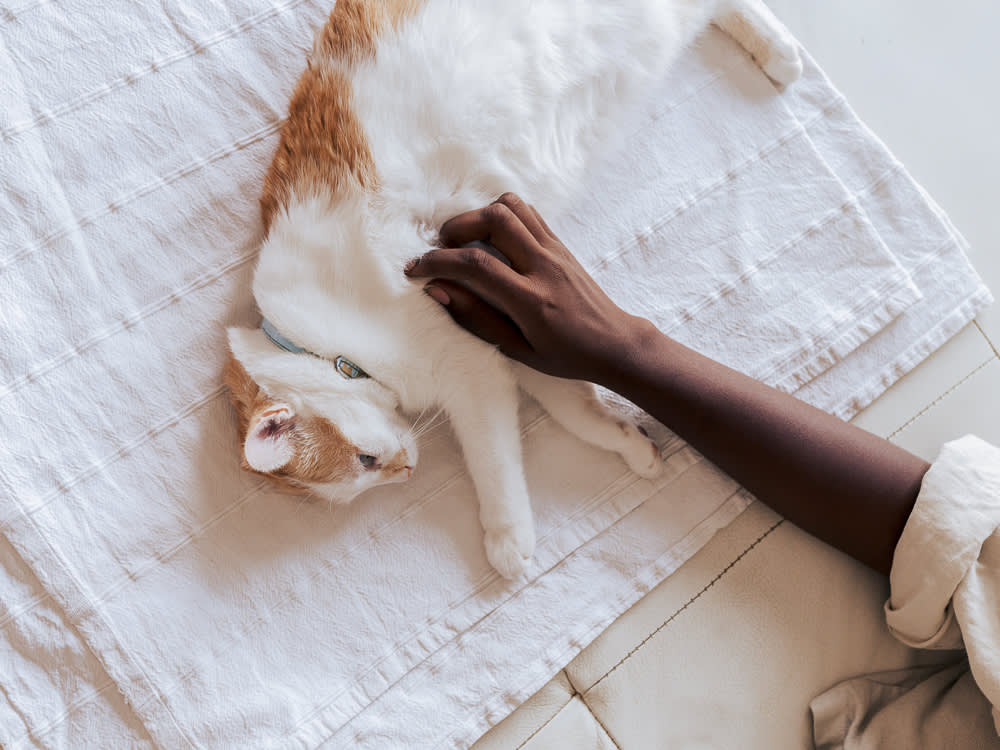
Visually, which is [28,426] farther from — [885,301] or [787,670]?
[885,301]

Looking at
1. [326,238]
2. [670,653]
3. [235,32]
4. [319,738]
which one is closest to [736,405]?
[670,653]

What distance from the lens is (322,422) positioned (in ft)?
3.73

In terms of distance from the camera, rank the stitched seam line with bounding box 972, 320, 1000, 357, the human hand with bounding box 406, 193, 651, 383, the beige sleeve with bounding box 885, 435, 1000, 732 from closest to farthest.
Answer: the beige sleeve with bounding box 885, 435, 1000, 732, the human hand with bounding box 406, 193, 651, 383, the stitched seam line with bounding box 972, 320, 1000, 357

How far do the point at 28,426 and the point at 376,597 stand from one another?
630 mm

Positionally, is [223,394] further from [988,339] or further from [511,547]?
[988,339]

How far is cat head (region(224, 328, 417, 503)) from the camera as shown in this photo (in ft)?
3.68

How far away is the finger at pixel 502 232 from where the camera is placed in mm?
1125

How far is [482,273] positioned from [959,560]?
2.53ft

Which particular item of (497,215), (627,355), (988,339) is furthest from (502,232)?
(988,339)

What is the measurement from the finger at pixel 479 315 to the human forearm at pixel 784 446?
15cm

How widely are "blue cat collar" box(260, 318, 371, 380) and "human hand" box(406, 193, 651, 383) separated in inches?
6.6

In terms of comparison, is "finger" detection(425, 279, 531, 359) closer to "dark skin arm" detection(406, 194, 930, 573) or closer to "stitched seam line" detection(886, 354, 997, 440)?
"dark skin arm" detection(406, 194, 930, 573)

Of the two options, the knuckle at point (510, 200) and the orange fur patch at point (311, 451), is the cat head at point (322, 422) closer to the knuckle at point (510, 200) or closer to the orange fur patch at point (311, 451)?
the orange fur patch at point (311, 451)

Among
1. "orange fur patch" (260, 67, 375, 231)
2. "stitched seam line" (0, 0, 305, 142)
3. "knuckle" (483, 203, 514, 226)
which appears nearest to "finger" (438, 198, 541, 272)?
"knuckle" (483, 203, 514, 226)
